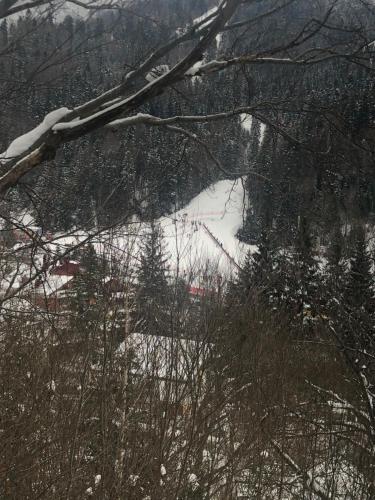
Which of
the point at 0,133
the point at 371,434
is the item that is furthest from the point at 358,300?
the point at 0,133

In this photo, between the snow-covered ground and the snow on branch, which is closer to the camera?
the snow on branch

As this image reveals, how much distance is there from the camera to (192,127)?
3.38 meters

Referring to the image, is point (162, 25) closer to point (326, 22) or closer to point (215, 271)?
point (326, 22)

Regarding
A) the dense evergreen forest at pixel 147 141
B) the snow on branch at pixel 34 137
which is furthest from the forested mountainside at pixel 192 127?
the snow on branch at pixel 34 137

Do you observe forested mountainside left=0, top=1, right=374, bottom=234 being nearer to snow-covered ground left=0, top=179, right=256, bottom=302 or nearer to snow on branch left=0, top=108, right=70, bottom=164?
snow-covered ground left=0, top=179, right=256, bottom=302

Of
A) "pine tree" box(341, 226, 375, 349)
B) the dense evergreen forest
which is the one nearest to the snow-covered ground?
the dense evergreen forest

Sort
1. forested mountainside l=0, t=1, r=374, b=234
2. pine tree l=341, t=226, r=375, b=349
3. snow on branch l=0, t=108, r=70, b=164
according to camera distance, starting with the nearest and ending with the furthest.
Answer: snow on branch l=0, t=108, r=70, b=164, forested mountainside l=0, t=1, r=374, b=234, pine tree l=341, t=226, r=375, b=349

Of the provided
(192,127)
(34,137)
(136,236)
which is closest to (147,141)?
(192,127)

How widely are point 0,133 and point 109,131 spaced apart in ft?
2.86

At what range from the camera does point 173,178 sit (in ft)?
9.89

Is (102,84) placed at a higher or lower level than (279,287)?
lower

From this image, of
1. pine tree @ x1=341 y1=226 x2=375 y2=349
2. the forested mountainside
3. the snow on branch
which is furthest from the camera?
pine tree @ x1=341 y1=226 x2=375 y2=349

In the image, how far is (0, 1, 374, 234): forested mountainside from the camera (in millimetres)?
2553

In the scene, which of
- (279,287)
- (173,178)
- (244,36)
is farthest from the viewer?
(279,287)
